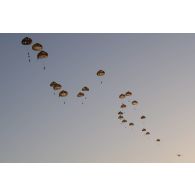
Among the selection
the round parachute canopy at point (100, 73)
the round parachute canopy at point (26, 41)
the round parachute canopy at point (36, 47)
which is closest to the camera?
the round parachute canopy at point (36, 47)

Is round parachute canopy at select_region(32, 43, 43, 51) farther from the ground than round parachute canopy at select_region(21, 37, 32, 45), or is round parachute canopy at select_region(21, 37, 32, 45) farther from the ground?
round parachute canopy at select_region(21, 37, 32, 45)

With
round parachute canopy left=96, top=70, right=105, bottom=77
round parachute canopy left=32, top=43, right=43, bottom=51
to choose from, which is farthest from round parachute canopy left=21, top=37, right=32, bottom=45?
round parachute canopy left=96, top=70, right=105, bottom=77

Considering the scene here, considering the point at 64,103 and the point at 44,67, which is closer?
the point at 44,67

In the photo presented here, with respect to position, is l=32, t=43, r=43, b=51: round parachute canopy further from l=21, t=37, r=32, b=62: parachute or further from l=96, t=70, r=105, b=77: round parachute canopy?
l=96, t=70, r=105, b=77: round parachute canopy

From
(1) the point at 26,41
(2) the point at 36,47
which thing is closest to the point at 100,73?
(2) the point at 36,47

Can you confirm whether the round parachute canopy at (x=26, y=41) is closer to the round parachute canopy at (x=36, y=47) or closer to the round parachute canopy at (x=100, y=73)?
Result: the round parachute canopy at (x=36, y=47)

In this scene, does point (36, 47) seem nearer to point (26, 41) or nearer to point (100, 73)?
point (26, 41)

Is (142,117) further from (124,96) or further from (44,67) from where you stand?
(44,67)

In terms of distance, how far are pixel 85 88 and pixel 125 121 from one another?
25.5 ft

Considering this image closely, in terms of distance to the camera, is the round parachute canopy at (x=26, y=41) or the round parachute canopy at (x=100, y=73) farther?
the round parachute canopy at (x=100, y=73)

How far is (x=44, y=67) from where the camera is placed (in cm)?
3925

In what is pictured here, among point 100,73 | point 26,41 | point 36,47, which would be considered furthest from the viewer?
point 100,73

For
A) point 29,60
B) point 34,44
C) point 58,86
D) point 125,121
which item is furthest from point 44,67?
point 125,121

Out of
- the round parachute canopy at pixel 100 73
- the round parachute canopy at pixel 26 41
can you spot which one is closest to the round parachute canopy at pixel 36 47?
the round parachute canopy at pixel 26 41
